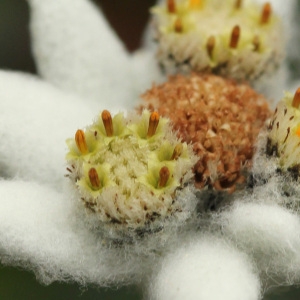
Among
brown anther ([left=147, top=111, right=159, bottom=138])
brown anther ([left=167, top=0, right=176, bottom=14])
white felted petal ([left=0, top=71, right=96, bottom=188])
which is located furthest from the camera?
brown anther ([left=167, top=0, right=176, bottom=14])

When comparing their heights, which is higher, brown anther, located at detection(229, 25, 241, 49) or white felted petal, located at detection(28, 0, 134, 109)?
white felted petal, located at detection(28, 0, 134, 109)

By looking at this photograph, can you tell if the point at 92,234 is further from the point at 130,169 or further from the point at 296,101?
the point at 296,101

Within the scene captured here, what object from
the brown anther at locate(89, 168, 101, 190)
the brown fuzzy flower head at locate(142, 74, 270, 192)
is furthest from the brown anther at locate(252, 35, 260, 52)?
the brown anther at locate(89, 168, 101, 190)

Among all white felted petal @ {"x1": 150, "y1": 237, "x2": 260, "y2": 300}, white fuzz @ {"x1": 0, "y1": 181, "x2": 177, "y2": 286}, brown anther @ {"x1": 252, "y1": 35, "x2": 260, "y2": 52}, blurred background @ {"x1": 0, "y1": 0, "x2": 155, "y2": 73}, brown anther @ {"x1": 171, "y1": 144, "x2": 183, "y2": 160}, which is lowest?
white felted petal @ {"x1": 150, "y1": 237, "x2": 260, "y2": 300}

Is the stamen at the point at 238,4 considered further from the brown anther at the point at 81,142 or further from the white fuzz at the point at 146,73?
the brown anther at the point at 81,142

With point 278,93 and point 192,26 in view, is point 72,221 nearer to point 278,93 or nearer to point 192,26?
point 192,26

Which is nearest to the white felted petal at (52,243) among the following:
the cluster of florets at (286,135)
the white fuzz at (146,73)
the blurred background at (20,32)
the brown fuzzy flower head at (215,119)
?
the brown fuzzy flower head at (215,119)

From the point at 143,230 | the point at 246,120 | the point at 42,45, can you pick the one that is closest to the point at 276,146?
the point at 246,120

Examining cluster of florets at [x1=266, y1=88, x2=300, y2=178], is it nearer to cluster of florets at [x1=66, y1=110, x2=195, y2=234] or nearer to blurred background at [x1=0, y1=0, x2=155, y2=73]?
cluster of florets at [x1=66, y1=110, x2=195, y2=234]
